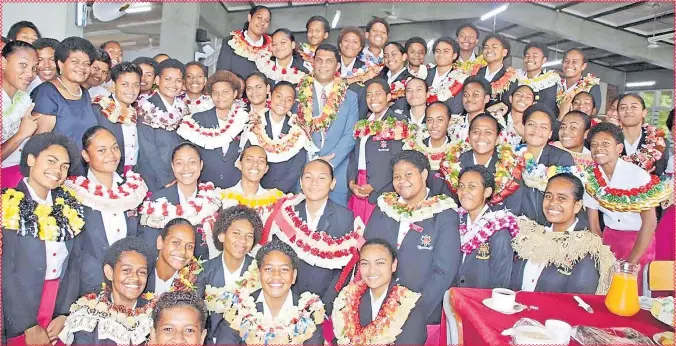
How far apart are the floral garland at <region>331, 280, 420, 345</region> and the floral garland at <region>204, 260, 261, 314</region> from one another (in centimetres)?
49

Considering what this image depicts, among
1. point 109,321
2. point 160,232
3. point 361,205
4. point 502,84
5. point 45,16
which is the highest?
point 45,16

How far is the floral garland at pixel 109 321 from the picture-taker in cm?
286

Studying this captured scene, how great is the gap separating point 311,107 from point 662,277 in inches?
132

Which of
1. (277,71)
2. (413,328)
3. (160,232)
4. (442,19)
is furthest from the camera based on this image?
(442,19)

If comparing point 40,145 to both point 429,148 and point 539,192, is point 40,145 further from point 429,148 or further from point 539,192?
point 539,192

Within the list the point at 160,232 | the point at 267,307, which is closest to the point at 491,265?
the point at 267,307

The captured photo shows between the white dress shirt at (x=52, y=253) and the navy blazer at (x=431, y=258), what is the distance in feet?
6.31

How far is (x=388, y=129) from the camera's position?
5.08 m

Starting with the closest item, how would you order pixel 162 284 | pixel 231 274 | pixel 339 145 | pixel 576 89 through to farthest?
1. pixel 162 284
2. pixel 231 274
3. pixel 339 145
4. pixel 576 89

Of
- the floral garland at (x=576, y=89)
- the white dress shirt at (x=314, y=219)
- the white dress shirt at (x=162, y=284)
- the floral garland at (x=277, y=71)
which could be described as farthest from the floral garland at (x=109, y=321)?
the floral garland at (x=576, y=89)

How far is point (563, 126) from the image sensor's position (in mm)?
4773

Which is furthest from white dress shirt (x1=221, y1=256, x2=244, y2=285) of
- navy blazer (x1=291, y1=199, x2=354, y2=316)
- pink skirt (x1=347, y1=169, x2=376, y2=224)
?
pink skirt (x1=347, y1=169, x2=376, y2=224)

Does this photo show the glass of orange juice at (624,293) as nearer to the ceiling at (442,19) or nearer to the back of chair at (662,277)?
the back of chair at (662,277)

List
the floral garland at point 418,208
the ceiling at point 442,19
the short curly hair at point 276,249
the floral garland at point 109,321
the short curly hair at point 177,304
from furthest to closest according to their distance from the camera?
the ceiling at point 442,19
the floral garland at point 418,208
the short curly hair at point 276,249
the floral garland at point 109,321
the short curly hair at point 177,304
